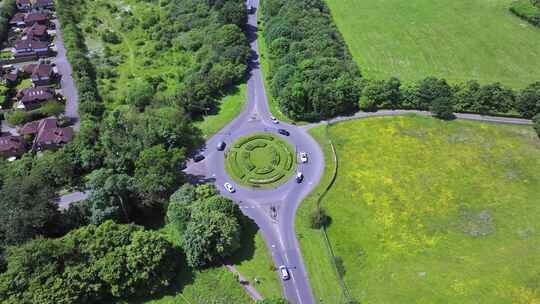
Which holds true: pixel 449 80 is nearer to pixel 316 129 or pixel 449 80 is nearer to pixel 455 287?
pixel 316 129

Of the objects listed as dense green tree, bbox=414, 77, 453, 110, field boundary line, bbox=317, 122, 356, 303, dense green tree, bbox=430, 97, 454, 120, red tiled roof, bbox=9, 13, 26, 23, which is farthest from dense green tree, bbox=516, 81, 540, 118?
red tiled roof, bbox=9, 13, 26, 23

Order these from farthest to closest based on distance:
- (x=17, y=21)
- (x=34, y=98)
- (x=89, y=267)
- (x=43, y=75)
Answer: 1. (x=17, y=21)
2. (x=43, y=75)
3. (x=34, y=98)
4. (x=89, y=267)

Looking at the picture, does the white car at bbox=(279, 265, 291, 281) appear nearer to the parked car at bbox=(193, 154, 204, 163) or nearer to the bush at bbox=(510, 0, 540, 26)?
the parked car at bbox=(193, 154, 204, 163)

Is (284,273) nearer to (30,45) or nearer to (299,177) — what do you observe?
(299,177)

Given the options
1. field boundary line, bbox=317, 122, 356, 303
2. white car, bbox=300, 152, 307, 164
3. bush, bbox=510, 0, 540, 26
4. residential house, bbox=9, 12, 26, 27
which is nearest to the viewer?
field boundary line, bbox=317, 122, 356, 303

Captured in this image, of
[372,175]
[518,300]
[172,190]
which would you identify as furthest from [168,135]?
[518,300]

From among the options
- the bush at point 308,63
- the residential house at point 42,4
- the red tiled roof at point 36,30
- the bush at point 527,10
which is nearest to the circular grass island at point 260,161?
the bush at point 308,63

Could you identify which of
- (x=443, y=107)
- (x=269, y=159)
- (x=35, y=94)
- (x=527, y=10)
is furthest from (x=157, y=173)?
(x=527, y=10)
